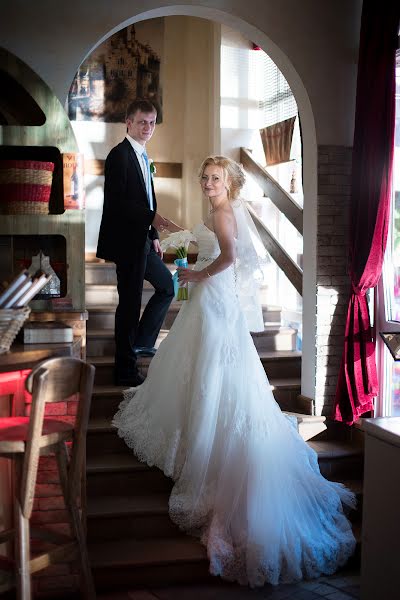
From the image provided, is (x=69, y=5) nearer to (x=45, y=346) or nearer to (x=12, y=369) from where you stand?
(x=45, y=346)

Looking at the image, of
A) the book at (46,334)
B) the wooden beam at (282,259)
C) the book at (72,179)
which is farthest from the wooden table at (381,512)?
the wooden beam at (282,259)

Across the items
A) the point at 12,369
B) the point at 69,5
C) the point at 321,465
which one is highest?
the point at 69,5

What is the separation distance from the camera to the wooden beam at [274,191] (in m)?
5.53

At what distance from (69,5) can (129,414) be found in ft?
7.84

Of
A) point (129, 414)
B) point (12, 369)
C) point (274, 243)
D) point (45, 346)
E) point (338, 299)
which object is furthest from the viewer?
point (274, 243)

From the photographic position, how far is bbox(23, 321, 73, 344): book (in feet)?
10.6

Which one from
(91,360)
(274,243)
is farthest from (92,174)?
(91,360)

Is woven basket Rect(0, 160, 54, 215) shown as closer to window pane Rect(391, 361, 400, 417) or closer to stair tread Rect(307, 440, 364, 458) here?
stair tread Rect(307, 440, 364, 458)

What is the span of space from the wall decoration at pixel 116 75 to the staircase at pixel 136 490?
8.36ft

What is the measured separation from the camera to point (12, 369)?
9.12ft

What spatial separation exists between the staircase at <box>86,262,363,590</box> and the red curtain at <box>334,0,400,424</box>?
1.19 feet

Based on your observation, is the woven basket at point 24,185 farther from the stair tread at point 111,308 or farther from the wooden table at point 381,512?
the wooden table at point 381,512

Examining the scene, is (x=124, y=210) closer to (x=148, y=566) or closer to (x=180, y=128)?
(x=148, y=566)

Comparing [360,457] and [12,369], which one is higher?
[12,369]
